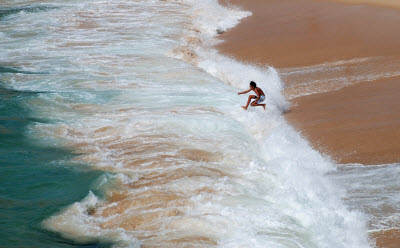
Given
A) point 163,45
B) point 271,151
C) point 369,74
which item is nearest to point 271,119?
point 271,151

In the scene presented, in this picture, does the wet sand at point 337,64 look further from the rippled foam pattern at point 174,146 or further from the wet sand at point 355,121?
the rippled foam pattern at point 174,146

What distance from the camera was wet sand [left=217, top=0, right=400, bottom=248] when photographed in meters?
8.66

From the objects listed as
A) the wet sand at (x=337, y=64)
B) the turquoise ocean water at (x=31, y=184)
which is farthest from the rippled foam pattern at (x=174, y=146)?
the wet sand at (x=337, y=64)

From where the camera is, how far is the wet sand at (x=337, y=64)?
8.66 meters

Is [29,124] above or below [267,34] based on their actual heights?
below

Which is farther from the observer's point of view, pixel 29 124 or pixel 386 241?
pixel 29 124

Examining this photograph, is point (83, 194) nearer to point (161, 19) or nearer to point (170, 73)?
point (170, 73)

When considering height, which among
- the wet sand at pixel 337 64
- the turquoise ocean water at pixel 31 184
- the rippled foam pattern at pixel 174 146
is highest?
the wet sand at pixel 337 64

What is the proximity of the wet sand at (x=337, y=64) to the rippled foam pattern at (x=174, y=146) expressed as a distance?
53cm

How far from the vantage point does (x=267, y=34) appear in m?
16.7

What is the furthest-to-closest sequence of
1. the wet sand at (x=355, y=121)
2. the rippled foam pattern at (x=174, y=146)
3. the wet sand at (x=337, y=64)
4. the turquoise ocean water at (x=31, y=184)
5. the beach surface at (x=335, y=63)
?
the beach surface at (x=335, y=63)
the wet sand at (x=337, y=64)
the wet sand at (x=355, y=121)
the rippled foam pattern at (x=174, y=146)
the turquoise ocean water at (x=31, y=184)

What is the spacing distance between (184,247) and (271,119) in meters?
4.78

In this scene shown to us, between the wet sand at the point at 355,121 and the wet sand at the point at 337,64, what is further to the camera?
the wet sand at the point at 337,64

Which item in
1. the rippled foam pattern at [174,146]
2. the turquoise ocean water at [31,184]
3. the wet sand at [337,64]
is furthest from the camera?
the wet sand at [337,64]
